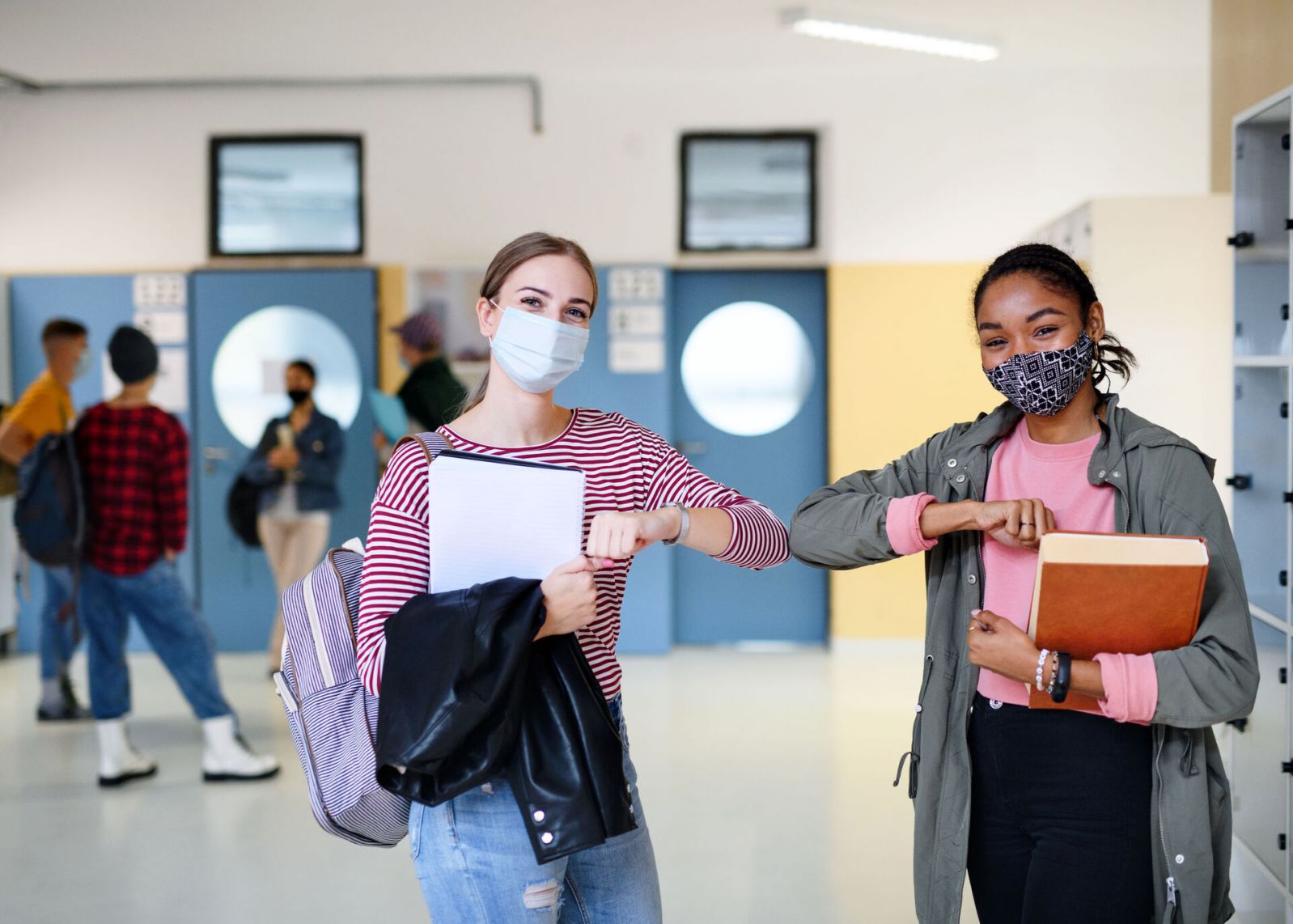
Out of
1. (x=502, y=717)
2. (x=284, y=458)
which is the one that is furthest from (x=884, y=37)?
(x=502, y=717)

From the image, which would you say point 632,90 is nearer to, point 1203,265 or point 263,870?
point 1203,265

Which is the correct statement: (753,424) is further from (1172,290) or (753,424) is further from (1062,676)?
(1062,676)

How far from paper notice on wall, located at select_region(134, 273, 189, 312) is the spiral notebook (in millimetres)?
6017

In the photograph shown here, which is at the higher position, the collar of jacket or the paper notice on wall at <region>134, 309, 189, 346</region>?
the paper notice on wall at <region>134, 309, 189, 346</region>

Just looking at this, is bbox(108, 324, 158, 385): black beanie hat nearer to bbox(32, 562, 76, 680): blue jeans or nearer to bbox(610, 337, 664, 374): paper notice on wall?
bbox(32, 562, 76, 680): blue jeans

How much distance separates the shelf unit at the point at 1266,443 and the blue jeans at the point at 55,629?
4620mm

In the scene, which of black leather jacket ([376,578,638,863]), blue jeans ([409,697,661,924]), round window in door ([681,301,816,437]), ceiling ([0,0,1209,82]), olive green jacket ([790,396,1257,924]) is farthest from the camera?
round window in door ([681,301,816,437])

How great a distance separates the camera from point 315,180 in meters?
→ 6.82

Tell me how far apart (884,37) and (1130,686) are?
4.85 metres

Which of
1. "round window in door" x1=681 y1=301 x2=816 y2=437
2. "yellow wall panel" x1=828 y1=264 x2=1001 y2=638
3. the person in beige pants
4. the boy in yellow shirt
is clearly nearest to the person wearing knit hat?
the person in beige pants

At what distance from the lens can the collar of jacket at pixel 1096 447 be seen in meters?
1.63

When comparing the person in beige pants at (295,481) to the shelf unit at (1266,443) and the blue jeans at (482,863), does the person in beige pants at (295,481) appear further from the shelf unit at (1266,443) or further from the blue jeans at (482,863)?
the blue jeans at (482,863)

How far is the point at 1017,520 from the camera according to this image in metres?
1.60

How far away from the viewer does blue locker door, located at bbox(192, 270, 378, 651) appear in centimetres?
675
